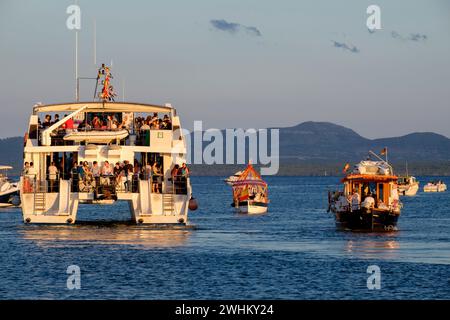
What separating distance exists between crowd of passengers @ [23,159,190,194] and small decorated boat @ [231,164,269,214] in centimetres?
2914

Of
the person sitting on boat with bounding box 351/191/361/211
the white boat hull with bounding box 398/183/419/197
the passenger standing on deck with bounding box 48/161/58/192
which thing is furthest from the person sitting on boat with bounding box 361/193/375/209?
the white boat hull with bounding box 398/183/419/197

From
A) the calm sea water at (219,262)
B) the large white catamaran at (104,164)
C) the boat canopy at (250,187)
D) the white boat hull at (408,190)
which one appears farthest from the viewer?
the white boat hull at (408,190)

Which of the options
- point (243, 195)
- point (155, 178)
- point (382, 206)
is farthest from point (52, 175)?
point (243, 195)

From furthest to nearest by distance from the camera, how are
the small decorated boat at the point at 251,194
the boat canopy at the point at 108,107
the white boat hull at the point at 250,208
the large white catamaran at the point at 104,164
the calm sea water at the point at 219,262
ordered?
the small decorated boat at the point at 251,194 → the white boat hull at the point at 250,208 → the boat canopy at the point at 108,107 → the large white catamaran at the point at 104,164 → the calm sea water at the point at 219,262

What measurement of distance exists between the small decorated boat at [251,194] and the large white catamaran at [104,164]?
82.5 ft

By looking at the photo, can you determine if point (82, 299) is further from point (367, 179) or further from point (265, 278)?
point (367, 179)

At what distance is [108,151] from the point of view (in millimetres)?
58375

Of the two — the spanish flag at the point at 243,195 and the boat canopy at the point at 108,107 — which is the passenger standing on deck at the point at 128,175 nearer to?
the boat canopy at the point at 108,107

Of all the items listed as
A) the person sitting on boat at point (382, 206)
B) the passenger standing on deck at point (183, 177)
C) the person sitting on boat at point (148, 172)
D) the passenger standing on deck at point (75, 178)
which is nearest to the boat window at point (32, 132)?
the passenger standing on deck at point (75, 178)

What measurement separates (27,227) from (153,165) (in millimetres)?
6887

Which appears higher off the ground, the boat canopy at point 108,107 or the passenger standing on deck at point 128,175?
the boat canopy at point 108,107

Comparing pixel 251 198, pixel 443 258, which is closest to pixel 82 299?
pixel 443 258

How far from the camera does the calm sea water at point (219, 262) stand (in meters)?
→ 36.2

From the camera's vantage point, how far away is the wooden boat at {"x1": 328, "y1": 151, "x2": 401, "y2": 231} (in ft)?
189
